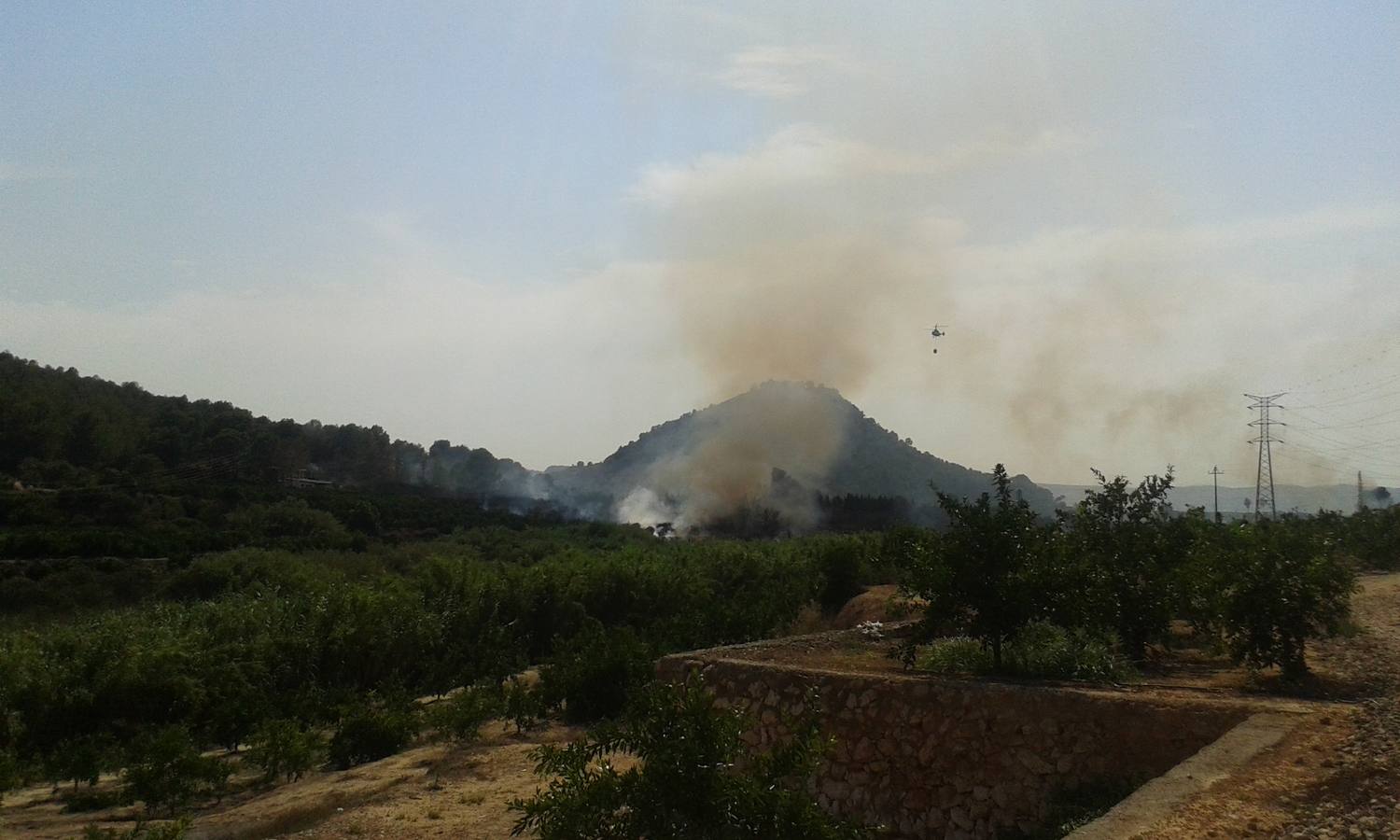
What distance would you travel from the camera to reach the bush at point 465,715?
16.8 metres

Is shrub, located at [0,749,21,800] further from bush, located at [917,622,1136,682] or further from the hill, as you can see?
the hill

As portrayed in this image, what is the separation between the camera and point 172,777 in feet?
45.9

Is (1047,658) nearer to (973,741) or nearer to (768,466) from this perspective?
(973,741)

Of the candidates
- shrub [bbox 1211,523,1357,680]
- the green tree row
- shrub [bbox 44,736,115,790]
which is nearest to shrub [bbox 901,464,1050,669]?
the green tree row

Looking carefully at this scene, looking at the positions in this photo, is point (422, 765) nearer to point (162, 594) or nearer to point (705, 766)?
point (705, 766)

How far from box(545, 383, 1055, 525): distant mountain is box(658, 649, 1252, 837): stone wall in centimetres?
6757

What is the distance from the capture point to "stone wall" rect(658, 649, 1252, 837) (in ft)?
29.7

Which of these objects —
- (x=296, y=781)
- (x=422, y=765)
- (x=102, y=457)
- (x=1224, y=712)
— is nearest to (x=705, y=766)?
(x=1224, y=712)

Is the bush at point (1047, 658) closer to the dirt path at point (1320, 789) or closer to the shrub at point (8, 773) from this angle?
the dirt path at point (1320, 789)

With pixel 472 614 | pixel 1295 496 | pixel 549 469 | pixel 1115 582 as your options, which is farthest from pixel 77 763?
pixel 1295 496

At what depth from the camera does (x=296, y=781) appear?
15.5 m

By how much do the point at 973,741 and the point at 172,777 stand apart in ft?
35.5

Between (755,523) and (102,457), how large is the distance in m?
43.5

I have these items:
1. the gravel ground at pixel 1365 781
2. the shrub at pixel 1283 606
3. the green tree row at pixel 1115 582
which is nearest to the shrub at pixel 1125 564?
the green tree row at pixel 1115 582
